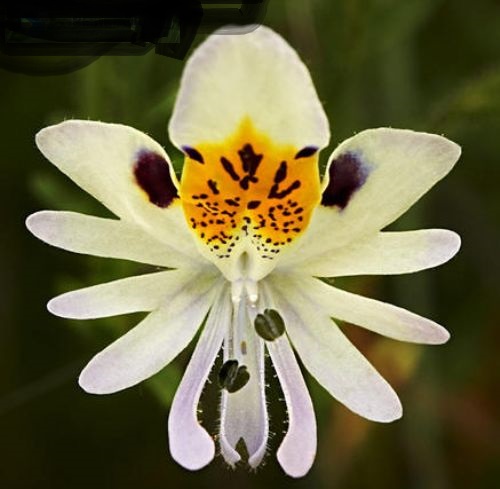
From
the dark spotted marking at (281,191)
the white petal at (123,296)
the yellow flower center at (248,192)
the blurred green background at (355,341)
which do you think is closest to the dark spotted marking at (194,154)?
the yellow flower center at (248,192)

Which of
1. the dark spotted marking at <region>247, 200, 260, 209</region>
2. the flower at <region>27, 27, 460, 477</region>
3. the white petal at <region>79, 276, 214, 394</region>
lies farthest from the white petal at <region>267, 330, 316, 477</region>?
the dark spotted marking at <region>247, 200, 260, 209</region>

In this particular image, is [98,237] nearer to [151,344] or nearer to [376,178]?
[151,344]

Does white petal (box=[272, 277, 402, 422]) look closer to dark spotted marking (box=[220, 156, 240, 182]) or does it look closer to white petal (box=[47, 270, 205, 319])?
white petal (box=[47, 270, 205, 319])

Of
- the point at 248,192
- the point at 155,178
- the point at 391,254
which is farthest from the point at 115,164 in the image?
the point at 391,254

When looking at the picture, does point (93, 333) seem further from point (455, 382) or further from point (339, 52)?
point (455, 382)

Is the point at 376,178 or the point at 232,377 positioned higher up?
the point at 376,178

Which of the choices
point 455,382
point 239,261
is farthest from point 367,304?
point 455,382

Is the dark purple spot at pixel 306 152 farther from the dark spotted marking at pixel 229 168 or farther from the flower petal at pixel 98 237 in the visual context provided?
the flower petal at pixel 98 237
